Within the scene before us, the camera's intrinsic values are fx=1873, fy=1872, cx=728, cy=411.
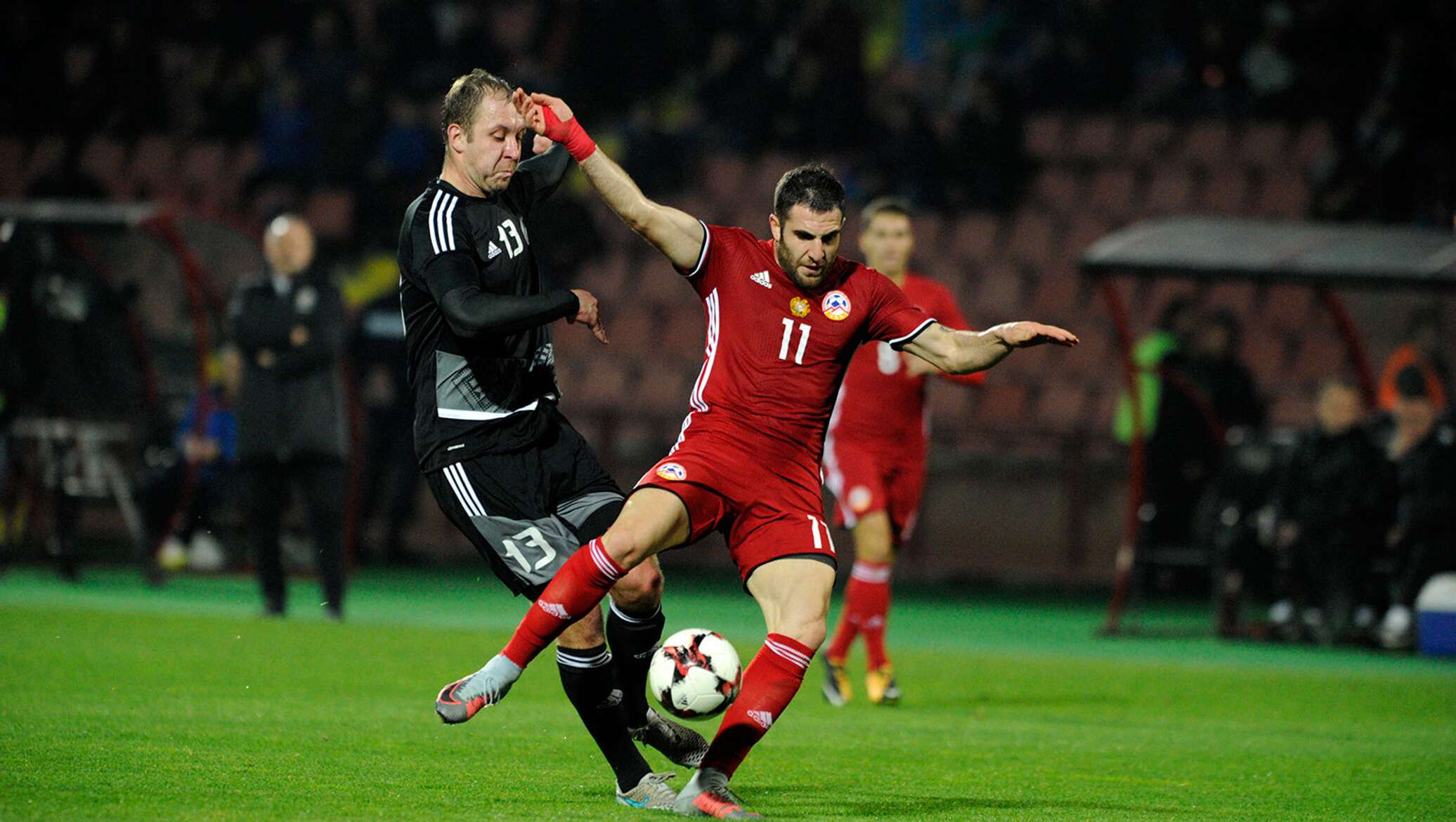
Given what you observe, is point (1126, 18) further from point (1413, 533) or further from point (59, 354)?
point (59, 354)

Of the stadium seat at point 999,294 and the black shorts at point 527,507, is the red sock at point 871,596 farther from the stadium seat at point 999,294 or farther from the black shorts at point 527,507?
the stadium seat at point 999,294

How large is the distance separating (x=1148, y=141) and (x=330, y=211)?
8.32 m

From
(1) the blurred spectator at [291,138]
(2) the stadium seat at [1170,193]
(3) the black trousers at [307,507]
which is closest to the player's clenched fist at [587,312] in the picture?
(3) the black trousers at [307,507]

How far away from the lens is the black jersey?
5926 mm

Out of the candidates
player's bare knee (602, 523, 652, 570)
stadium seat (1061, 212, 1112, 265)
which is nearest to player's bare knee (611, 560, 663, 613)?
player's bare knee (602, 523, 652, 570)

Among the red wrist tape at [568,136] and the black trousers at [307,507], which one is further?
the black trousers at [307,507]

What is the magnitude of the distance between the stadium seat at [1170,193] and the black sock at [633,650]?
12350 mm

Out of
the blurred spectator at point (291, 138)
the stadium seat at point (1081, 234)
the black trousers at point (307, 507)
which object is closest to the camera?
the black trousers at point (307, 507)

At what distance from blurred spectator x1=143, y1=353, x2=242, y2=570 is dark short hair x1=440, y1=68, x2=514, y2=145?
9.82 m

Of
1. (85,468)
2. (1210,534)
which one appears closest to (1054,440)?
(1210,534)

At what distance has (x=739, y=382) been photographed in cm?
602

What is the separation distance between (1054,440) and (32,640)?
8.60m

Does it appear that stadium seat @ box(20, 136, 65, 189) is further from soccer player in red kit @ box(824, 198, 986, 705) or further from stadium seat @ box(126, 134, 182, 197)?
soccer player in red kit @ box(824, 198, 986, 705)

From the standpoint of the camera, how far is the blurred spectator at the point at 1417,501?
40.8 feet
